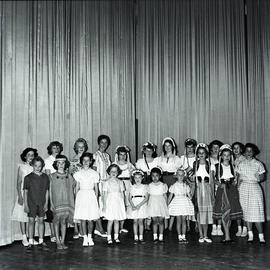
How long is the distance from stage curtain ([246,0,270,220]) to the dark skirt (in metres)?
2.74

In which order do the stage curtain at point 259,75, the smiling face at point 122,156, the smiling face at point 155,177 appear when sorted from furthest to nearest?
the stage curtain at point 259,75
the smiling face at point 122,156
the smiling face at point 155,177

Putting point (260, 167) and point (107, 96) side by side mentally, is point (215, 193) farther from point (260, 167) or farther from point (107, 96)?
point (107, 96)

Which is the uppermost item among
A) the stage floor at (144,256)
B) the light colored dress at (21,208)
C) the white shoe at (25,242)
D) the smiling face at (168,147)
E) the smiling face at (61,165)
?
the smiling face at (168,147)

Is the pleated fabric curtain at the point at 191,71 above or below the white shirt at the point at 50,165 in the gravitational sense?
above

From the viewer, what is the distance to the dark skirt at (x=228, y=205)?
5.56 metres

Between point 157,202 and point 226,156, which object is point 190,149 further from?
point 157,202

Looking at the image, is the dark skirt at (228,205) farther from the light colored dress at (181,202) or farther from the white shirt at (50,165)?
the white shirt at (50,165)

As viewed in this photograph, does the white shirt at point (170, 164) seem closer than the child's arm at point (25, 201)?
No

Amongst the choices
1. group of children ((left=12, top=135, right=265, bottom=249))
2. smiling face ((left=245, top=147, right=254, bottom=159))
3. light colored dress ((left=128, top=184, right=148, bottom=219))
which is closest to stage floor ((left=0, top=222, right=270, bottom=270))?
group of children ((left=12, top=135, right=265, bottom=249))

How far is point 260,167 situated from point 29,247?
3.24m

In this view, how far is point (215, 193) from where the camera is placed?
239 inches

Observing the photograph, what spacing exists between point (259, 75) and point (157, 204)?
4012 millimetres

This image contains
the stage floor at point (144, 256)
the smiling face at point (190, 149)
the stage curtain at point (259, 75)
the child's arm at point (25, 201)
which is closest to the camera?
the stage floor at point (144, 256)

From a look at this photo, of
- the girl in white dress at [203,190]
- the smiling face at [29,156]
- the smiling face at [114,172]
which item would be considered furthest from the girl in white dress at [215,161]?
the smiling face at [29,156]
